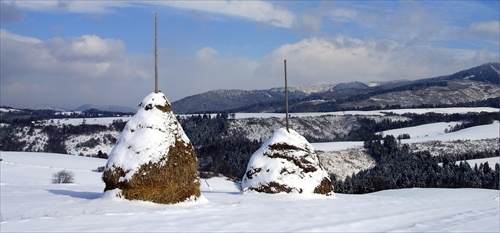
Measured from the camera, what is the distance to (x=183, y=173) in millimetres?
14625

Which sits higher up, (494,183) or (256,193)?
(256,193)

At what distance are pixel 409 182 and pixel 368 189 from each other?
17.9m

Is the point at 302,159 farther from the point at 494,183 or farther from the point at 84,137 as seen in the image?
the point at 84,137

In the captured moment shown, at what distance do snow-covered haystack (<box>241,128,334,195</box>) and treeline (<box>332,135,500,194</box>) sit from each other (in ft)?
171

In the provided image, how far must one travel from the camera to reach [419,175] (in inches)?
3762

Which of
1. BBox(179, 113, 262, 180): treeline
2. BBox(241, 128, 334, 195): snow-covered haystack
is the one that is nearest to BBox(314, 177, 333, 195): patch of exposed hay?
BBox(241, 128, 334, 195): snow-covered haystack

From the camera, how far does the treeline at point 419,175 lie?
83625mm

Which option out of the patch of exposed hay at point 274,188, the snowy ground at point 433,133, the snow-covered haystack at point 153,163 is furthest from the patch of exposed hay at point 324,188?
the snowy ground at point 433,133

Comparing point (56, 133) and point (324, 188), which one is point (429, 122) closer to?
point (56, 133)

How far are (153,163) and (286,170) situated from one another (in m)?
7.78

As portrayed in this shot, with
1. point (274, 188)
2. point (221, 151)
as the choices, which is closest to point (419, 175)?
point (221, 151)

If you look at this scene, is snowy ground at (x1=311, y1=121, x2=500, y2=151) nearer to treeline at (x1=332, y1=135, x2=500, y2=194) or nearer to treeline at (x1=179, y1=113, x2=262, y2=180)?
treeline at (x1=332, y1=135, x2=500, y2=194)

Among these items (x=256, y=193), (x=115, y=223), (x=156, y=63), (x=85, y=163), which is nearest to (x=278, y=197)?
(x=256, y=193)

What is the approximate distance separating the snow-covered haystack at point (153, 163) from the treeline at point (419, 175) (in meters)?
59.6
